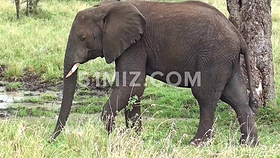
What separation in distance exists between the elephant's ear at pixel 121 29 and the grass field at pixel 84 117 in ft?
2.63

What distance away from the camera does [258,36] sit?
29.1 ft

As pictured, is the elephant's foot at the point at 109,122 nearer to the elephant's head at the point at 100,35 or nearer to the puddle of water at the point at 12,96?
the elephant's head at the point at 100,35

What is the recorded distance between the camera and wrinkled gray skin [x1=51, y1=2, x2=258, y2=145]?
6887mm

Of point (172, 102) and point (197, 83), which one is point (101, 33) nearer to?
point (197, 83)

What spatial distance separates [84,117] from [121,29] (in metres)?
2.30

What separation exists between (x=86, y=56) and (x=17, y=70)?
5041 mm

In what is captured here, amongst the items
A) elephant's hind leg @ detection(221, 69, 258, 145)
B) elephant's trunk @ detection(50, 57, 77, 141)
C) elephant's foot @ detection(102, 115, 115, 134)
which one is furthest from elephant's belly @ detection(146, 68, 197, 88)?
elephant's trunk @ detection(50, 57, 77, 141)

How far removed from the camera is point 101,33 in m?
7.10

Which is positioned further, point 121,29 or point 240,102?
point 240,102

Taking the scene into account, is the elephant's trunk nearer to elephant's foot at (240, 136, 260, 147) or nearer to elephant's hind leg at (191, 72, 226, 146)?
elephant's hind leg at (191, 72, 226, 146)

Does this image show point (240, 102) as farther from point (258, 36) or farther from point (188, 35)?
point (258, 36)

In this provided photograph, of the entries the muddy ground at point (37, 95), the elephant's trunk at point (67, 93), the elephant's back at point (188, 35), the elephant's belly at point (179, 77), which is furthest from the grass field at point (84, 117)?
the elephant's back at point (188, 35)

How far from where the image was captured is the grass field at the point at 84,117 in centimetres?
536

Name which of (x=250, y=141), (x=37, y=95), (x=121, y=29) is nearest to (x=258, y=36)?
(x=250, y=141)
